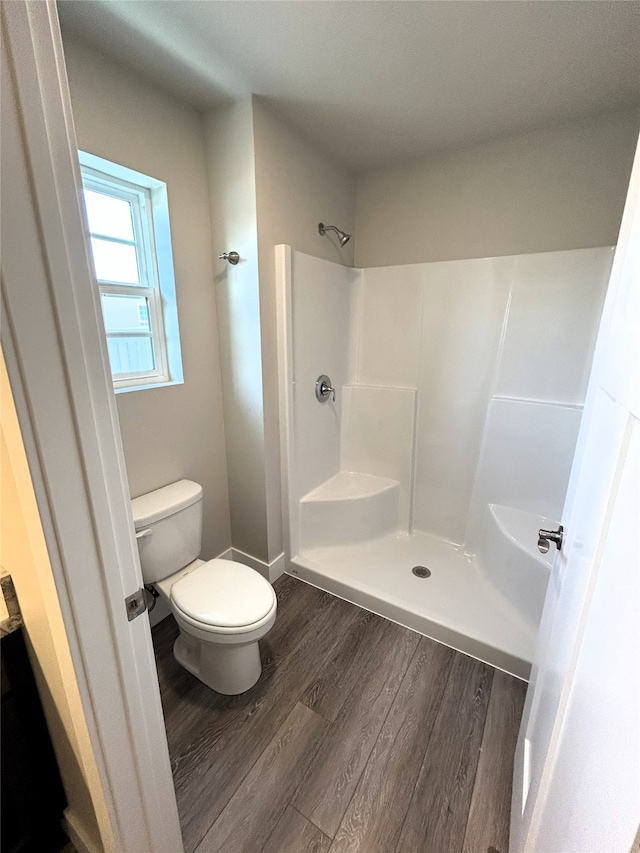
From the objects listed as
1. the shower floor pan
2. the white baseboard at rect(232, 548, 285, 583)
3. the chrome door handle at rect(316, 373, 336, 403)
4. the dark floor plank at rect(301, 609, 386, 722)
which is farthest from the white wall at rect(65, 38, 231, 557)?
the dark floor plank at rect(301, 609, 386, 722)

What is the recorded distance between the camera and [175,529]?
1.58 metres

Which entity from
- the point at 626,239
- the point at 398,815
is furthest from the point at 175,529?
the point at 626,239

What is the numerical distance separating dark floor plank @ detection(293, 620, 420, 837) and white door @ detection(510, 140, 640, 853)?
18.9 inches

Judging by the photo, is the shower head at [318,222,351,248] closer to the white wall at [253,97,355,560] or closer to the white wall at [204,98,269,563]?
the white wall at [253,97,355,560]

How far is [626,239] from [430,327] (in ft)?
4.83

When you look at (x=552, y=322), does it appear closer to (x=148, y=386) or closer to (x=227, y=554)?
(x=148, y=386)

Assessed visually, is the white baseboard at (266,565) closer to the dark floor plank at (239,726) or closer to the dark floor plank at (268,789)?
the dark floor plank at (239,726)

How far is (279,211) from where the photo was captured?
1.72 metres

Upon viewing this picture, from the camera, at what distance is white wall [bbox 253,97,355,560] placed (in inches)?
63.9

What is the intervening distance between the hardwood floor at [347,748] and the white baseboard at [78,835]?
277 millimetres

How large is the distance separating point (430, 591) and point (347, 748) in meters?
0.88

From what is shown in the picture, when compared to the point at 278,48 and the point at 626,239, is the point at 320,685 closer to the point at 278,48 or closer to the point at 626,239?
the point at 626,239

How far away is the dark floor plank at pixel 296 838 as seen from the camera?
3.37 ft

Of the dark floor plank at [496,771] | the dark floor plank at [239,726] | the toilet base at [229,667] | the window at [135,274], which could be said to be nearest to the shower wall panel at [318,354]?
the window at [135,274]
